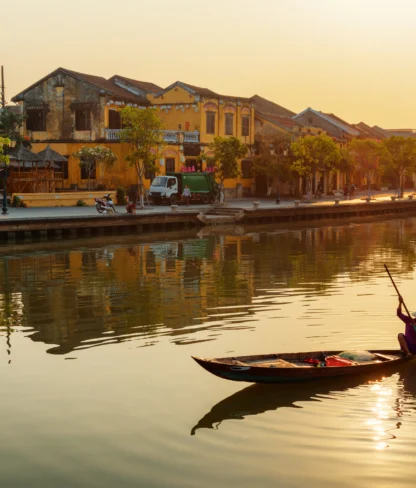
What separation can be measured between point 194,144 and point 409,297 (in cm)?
4325

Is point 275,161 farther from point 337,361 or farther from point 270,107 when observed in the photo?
point 337,361

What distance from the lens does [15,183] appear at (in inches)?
2217

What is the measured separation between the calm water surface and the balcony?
1205 inches

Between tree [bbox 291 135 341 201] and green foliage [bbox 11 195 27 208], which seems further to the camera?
tree [bbox 291 135 341 201]

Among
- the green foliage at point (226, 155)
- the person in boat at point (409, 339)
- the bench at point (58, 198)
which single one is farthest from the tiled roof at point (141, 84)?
the person in boat at point (409, 339)

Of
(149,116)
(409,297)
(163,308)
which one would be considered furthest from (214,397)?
(149,116)

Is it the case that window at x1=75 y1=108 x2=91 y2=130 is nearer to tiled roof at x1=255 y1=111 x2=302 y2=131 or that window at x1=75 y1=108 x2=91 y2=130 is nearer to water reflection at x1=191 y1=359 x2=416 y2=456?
tiled roof at x1=255 y1=111 x2=302 y2=131

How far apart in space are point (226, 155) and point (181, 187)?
430 cm

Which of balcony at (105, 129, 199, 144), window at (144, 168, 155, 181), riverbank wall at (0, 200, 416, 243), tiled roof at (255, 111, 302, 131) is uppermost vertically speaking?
tiled roof at (255, 111, 302, 131)

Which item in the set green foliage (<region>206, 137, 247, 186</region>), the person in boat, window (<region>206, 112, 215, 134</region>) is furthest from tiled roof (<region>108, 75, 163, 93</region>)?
the person in boat

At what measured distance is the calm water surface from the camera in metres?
10.7

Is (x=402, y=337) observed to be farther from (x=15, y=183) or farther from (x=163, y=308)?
(x=15, y=183)

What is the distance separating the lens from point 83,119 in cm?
6122

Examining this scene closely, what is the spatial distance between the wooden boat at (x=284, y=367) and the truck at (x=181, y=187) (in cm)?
4439
